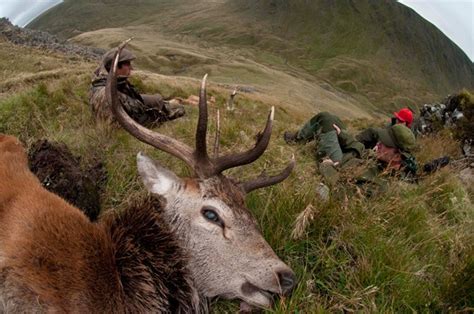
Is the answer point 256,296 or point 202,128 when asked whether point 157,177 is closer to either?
point 202,128

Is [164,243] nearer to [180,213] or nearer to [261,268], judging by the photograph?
[180,213]

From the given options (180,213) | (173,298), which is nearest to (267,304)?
(173,298)

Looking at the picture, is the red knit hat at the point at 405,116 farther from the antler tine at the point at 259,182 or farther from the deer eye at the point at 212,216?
the deer eye at the point at 212,216

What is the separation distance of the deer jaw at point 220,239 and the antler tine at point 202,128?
0.77ft

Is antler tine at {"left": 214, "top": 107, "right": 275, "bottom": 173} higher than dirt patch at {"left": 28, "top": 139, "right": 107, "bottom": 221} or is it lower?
higher

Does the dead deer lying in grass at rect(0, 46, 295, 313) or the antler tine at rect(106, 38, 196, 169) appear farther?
the antler tine at rect(106, 38, 196, 169)

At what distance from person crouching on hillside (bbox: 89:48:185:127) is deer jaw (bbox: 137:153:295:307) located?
13.6 feet

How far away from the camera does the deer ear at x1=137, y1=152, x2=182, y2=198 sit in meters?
4.39

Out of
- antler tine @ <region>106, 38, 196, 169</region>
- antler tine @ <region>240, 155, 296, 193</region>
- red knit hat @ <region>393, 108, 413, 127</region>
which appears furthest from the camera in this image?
red knit hat @ <region>393, 108, 413, 127</region>

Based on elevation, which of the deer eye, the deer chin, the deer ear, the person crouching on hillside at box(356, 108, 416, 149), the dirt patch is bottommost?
the person crouching on hillside at box(356, 108, 416, 149)

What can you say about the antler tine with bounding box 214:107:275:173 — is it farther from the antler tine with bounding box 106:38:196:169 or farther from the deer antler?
the antler tine with bounding box 106:38:196:169

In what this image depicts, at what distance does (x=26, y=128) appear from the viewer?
7734mm

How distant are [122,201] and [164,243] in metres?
1.93

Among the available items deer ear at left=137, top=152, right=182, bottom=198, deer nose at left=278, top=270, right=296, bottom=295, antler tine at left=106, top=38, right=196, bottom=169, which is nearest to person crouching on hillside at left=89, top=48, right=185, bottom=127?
antler tine at left=106, top=38, right=196, bottom=169
